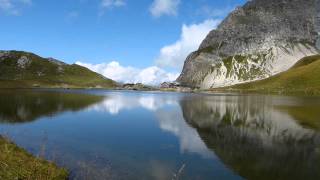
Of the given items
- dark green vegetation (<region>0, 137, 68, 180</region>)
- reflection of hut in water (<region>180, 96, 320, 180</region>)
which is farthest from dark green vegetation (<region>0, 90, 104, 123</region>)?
dark green vegetation (<region>0, 137, 68, 180</region>)

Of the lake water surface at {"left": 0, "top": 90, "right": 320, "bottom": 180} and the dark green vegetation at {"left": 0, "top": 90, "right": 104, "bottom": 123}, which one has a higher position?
the dark green vegetation at {"left": 0, "top": 90, "right": 104, "bottom": 123}

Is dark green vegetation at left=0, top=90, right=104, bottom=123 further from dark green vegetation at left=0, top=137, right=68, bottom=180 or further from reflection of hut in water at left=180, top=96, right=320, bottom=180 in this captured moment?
dark green vegetation at left=0, top=137, right=68, bottom=180

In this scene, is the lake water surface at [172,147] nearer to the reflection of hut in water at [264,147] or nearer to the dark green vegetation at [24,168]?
the reflection of hut in water at [264,147]

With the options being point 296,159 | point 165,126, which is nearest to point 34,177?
point 296,159

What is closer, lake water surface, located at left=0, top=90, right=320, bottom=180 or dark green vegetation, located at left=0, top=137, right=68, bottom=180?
dark green vegetation, located at left=0, top=137, right=68, bottom=180

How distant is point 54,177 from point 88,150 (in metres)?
13.5

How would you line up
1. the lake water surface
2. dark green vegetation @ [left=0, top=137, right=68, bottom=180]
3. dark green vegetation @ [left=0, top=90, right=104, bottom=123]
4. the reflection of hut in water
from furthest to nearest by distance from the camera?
dark green vegetation @ [left=0, top=90, right=104, bottom=123], the reflection of hut in water, the lake water surface, dark green vegetation @ [left=0, top=137, right=68, bottom=180]

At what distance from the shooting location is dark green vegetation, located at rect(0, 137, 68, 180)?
22.7 meters

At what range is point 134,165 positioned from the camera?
31.8m

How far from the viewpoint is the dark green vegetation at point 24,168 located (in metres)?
22.7

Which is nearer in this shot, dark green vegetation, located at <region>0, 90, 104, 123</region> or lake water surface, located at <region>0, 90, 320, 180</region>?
lake water surface, located at <region>0, 90, 320, 180</region>

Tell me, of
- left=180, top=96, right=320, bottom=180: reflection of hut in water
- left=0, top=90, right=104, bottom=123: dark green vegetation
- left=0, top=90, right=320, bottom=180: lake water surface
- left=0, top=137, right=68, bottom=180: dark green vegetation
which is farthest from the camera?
left=0, top=90, right=104, bottom=123: dark green vegetation

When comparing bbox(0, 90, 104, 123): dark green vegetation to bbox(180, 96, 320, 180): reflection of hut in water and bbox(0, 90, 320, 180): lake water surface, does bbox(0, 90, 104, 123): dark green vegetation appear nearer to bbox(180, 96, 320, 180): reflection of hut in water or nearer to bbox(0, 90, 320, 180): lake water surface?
bbox(0, 90, 320, 180): lake water surface

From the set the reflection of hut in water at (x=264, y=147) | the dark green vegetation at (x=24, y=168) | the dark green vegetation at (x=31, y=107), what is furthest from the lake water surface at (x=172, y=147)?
the dark green vegetation at (x=24, y=168)
